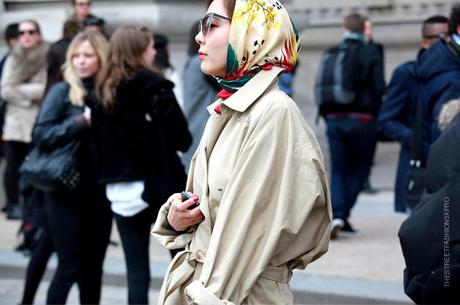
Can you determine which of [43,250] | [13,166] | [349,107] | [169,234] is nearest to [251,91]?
[169,234]

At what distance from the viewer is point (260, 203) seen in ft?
11.0

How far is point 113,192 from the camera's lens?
6.05 meters

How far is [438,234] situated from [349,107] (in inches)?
227

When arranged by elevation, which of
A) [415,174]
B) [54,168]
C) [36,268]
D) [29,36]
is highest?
[415,174]

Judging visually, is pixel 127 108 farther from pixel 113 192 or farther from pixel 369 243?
pixel 369 243

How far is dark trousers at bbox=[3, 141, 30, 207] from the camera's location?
35.4 feet

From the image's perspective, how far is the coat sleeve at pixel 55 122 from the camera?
20.9 ft

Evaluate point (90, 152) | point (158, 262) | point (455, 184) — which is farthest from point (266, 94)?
point (158, 262)

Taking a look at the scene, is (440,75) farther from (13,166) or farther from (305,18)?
(305,18)

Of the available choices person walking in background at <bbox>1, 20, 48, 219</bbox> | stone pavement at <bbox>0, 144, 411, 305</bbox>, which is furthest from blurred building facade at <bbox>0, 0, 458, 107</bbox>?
stone pavement at <bbox>0, 144, 411, 305</bbox>

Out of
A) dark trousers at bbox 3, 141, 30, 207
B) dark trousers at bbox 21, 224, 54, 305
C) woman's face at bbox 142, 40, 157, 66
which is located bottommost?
dark trousers at bbox 3, 141, 30, 207

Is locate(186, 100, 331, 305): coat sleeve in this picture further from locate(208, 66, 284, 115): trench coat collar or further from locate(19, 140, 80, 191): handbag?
locate(19, 140, 80, 191): handbag

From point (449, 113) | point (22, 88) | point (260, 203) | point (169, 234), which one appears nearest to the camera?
point (260, 203)

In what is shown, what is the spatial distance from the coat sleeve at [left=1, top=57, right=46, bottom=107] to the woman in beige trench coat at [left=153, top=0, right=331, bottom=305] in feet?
21.7
